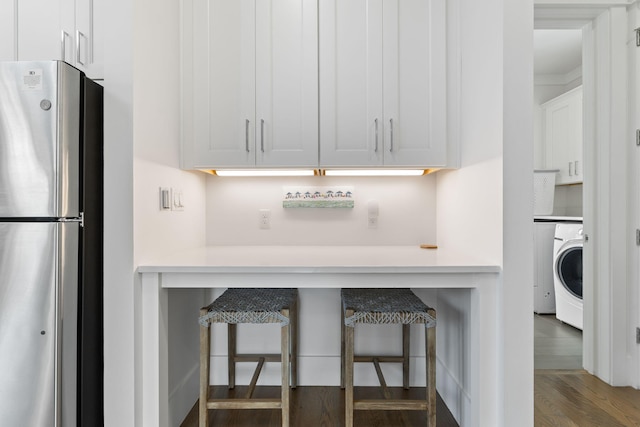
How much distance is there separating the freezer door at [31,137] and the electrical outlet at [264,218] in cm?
112

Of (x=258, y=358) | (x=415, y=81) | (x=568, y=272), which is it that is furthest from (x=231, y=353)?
(x=568, y=272)

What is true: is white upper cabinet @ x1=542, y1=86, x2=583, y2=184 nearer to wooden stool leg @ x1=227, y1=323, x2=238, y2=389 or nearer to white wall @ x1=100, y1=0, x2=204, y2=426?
wooden stool leg @ x1=227, y1=323, x2=238, y2=389

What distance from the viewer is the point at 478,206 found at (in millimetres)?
1640

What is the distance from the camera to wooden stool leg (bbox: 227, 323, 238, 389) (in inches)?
83.4

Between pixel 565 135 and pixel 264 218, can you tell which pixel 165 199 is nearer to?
pixel 264 218

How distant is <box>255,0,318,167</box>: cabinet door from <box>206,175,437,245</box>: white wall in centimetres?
39

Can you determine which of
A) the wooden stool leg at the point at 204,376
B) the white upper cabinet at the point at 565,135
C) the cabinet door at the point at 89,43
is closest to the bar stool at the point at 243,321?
the wooden stool leg at the point at 204,376

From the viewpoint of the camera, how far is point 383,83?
186 cm

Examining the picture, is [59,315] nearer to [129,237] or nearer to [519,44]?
[129,237]

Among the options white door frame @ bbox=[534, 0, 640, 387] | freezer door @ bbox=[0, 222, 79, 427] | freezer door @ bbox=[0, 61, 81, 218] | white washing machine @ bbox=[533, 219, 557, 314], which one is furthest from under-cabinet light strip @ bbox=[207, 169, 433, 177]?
white washing machine @ bbox=[533, 219, 557, 314]

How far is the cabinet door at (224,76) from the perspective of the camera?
1.86 meters

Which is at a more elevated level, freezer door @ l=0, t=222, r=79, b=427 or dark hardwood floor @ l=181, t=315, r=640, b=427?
freezer door @ l=0, t=222, r=79, b=427

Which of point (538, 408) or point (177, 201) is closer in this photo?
point (177, 201)

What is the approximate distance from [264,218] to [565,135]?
145 inches
